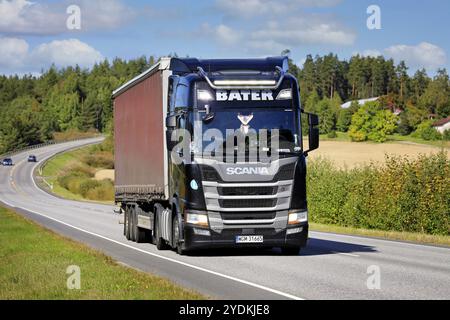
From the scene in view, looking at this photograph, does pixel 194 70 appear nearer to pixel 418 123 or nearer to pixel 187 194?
pixel 187 194

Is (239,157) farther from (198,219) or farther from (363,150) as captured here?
(363,150)

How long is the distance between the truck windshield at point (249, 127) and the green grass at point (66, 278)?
3.33m

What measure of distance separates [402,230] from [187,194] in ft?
57.6

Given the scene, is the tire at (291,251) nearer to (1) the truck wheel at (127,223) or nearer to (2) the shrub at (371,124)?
(1) the truck wheel at (127,223)

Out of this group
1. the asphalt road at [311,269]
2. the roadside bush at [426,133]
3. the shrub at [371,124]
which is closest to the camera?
the asphalt road at [311,269]

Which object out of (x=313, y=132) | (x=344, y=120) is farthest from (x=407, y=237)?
(x=344, y=120)

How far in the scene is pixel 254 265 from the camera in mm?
17422

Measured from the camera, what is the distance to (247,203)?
18516 millimetres

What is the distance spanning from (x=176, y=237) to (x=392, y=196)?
1720cm

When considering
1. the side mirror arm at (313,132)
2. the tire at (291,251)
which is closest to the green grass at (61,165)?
the tire at (291,251)

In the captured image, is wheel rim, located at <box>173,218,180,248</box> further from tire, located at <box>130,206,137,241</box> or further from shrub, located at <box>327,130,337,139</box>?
shrub, located at <box>327,130,337,139</box>

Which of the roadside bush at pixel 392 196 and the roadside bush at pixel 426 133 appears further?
the roadside bush at pixel 426 133

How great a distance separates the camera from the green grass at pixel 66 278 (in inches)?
491
